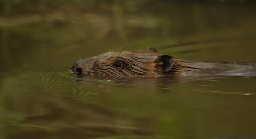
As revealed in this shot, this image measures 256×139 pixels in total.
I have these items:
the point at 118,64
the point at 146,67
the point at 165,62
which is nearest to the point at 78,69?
the point at 118,64

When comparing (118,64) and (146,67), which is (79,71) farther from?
(146,67)

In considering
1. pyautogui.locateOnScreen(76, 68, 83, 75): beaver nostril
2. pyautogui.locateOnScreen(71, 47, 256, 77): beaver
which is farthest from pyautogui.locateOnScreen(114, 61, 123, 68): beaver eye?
pyautogui.locateOnScreen(76, 68, 83, 75): beaver nostril

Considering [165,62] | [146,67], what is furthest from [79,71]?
[165,62]

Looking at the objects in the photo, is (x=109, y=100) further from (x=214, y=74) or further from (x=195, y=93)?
(x=214, y=74)

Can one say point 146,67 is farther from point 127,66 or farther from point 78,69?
point 78,69

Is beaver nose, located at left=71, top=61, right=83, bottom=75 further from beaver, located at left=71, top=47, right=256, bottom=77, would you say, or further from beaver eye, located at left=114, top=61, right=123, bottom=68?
beaver eye, located at left=114, top=61, right=123, bottom=68

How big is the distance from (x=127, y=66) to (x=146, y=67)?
0.19m

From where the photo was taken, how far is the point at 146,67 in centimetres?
315

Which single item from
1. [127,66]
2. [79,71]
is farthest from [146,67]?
[79,71]

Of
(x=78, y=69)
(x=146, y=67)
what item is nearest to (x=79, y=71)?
(x=78, y=69)

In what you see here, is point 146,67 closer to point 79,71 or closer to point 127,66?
point 127,66

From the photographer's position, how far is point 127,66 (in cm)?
316

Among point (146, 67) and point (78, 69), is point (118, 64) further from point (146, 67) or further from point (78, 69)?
point (78, 69)

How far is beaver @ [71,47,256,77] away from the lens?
313 centimetres
